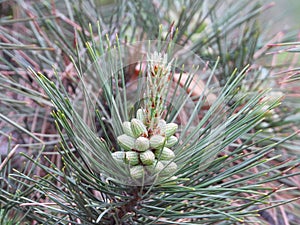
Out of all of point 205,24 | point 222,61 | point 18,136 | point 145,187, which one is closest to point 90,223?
point 145,187

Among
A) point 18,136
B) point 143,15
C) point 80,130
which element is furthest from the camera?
point 143,15

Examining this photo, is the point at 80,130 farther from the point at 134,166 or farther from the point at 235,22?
the point at 235,22

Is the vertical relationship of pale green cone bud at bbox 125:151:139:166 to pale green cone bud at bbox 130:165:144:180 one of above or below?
above

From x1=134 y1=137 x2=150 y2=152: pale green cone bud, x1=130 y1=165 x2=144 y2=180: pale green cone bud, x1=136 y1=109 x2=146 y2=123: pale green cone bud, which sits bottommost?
x1=130 y1=165 x2=144 y2=180: pale green cone bud

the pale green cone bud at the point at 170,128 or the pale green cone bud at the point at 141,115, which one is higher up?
the pale green cone bud at the point at 141,115
